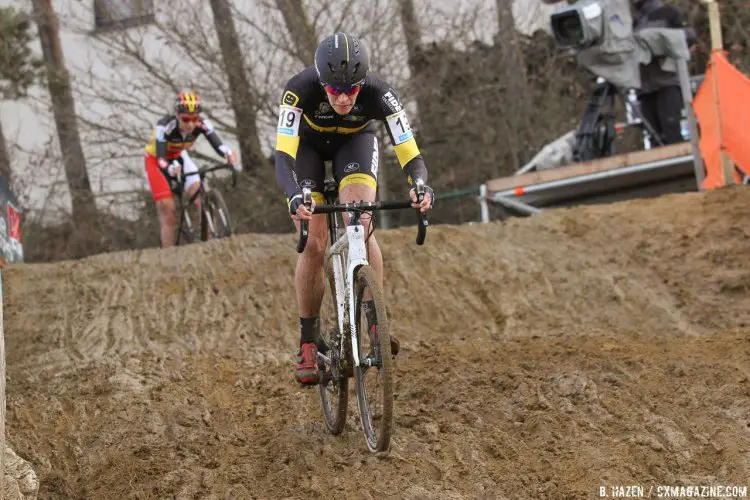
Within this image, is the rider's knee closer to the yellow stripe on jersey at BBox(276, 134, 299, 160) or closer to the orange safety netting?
the orange safety netting

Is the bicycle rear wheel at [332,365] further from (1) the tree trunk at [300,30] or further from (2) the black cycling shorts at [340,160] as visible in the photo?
(1) the tree trunk at [300,30]

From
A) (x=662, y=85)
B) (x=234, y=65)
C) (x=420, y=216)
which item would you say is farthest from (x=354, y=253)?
(x=234, y=65)

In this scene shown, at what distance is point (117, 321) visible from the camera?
9.83m

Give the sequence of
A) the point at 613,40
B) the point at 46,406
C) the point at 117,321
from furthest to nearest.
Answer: the point at 613,40, the point at 117,321, the point at 46,406

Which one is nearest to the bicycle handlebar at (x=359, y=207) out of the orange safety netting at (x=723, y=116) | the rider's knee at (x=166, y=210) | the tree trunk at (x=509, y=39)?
the orange safety netting at (x=723, y=116)

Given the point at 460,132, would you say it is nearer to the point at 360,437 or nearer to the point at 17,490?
the point at 360,437

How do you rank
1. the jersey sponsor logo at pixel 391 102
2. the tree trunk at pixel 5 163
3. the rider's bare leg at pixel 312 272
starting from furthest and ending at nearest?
the tree trunk at pixel 5 163
the rider's bare leg at pixel 312 272
the jersey sponsor logo at pixel 391 102

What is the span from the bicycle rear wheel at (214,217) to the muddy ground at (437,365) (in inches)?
28.5

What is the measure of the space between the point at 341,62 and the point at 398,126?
0.70 meters

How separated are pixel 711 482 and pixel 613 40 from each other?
813cm

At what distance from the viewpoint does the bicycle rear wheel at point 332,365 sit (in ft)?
20.2

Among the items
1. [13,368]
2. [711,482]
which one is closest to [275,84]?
[13,368]

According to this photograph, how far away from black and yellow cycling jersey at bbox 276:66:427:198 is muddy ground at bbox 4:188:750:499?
5.66 ft

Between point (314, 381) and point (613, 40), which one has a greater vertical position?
point (613, 40)
